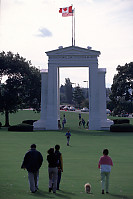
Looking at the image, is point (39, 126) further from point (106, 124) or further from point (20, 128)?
point (106, 124)

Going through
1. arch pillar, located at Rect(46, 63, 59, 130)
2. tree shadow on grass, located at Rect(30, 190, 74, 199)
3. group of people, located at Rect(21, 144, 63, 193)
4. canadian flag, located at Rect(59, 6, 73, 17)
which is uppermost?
canadian flag, located at Rect(59, 6, 73, 17)

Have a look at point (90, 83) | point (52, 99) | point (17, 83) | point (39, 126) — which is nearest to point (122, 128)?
point (90, 83)

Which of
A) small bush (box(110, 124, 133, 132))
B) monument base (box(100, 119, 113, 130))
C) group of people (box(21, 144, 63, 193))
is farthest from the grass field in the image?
monument base (box(100, 119, 113, 130))

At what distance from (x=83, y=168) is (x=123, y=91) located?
42186mm

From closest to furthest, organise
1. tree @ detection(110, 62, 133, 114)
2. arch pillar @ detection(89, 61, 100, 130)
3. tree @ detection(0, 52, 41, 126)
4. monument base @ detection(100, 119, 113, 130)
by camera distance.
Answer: arch pillar @ detection(89, 61, 100, 130) → monument base @ detection(100, 119, 113, 130) → tree @ detection(0, 52, 41, 126) → tree @ detection(110, 62, 133, 114)

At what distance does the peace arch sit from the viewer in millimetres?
46688

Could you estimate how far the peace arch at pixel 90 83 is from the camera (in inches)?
1838

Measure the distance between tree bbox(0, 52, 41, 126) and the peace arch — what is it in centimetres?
715

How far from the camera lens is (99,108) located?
47.5 m

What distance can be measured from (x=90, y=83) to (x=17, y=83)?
12780 mm

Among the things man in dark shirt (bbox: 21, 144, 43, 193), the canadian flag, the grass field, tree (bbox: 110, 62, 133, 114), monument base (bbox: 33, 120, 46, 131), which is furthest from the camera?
tree (bbox: 110, 62, 133, 114)

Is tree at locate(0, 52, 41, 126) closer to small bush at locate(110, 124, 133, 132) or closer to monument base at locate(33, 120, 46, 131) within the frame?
monument base at locate(33, 120, 46, 131)

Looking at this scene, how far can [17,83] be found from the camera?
53.5 m

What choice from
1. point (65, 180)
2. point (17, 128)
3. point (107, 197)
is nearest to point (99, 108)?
point (17, 128)
